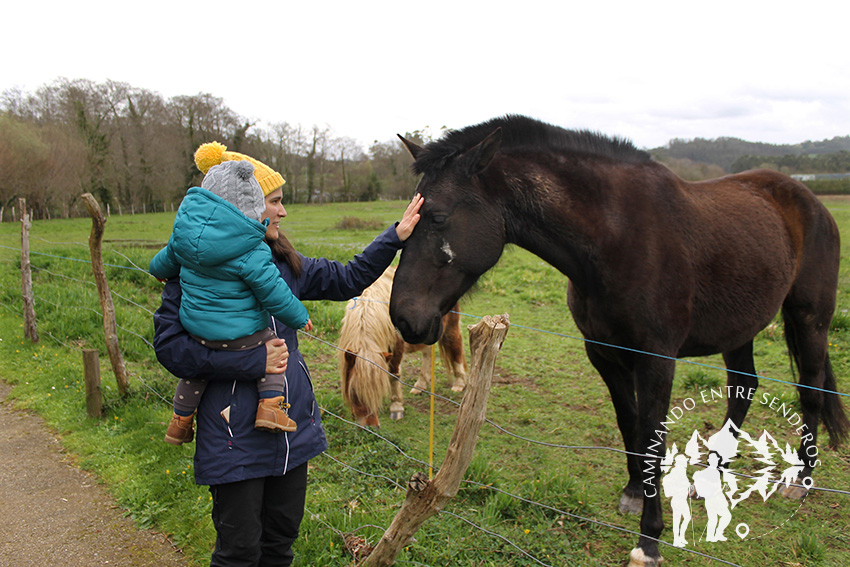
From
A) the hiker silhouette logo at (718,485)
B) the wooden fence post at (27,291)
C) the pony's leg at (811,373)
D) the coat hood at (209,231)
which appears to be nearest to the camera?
the coat hood at (209,231)

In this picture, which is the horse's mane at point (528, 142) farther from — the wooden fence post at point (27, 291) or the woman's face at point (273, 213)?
the wooden fence post at point (27, 291)

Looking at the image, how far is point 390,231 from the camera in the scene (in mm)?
2486

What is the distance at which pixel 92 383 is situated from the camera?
4684 mm

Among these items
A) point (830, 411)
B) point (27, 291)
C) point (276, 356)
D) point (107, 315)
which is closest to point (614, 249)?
point (276, 356)

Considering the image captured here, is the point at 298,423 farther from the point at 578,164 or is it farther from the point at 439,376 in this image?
the point at 439,376

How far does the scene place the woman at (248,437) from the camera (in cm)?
191

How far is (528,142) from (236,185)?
1.66 meters

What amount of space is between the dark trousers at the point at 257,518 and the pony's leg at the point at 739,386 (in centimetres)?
330

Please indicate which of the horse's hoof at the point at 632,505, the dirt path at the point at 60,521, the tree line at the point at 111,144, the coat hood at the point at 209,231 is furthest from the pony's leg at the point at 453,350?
the tree line at the point at 111,144

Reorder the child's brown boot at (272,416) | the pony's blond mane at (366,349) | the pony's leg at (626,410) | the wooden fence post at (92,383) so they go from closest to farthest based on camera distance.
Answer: the child's brown boot at (272,416), the pony's leg at (626,410), the pony's blond mane at (366,349), the wooden fence post at (92,383)

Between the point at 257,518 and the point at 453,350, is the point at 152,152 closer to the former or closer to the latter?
the point at 453,350

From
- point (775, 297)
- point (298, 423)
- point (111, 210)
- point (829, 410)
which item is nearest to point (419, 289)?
point (298, 423)

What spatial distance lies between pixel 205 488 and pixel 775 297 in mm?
3912

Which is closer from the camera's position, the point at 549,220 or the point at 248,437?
the point at 248,437
